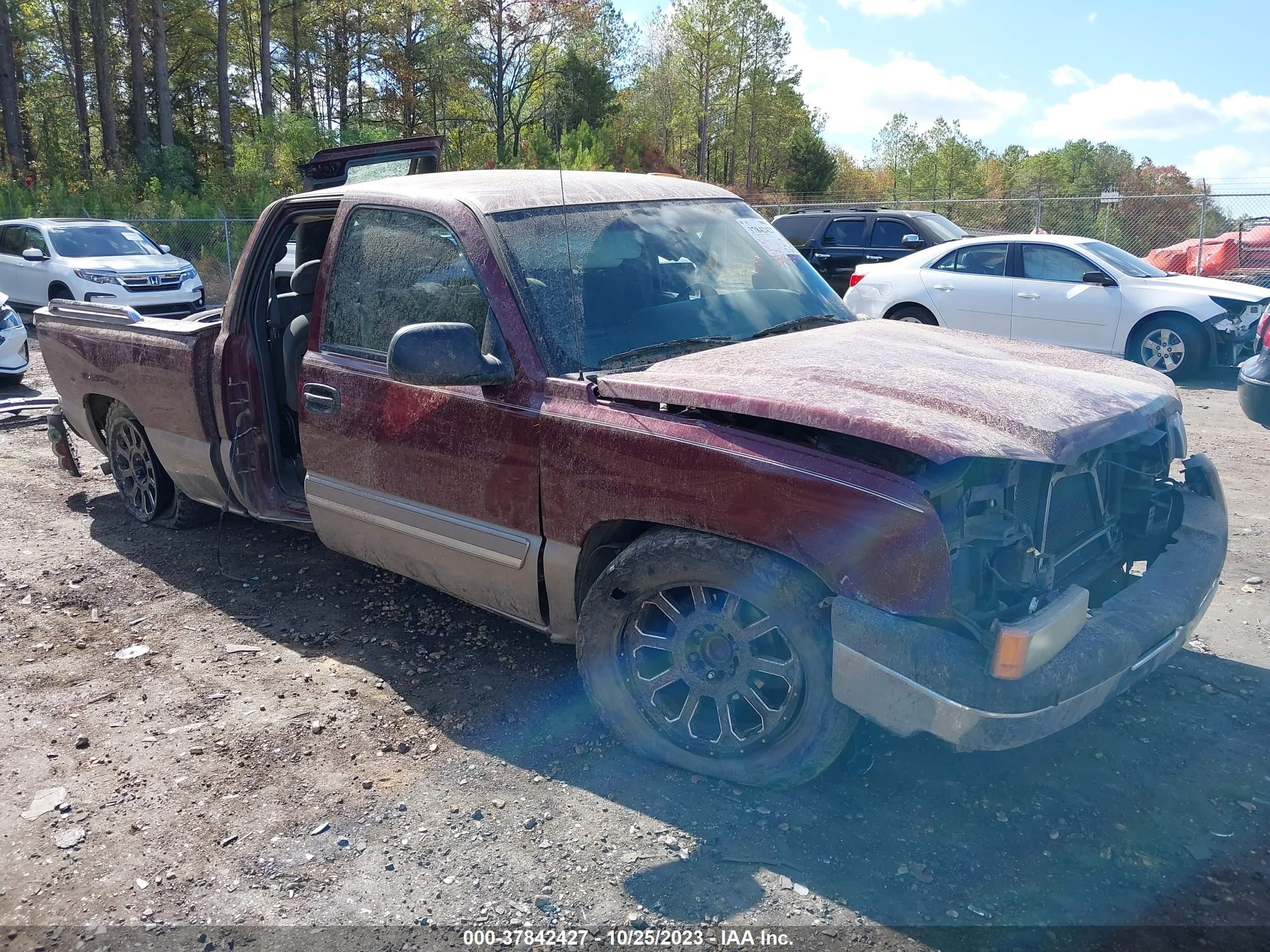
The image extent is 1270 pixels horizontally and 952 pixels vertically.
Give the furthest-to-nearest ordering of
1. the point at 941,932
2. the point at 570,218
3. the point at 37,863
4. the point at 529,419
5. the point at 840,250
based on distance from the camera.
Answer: the point at 840,250, the point at 570,218, the point at 529,419, the point at 37,863, the point at 941,932

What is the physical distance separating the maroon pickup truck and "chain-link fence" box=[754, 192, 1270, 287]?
10.6 m

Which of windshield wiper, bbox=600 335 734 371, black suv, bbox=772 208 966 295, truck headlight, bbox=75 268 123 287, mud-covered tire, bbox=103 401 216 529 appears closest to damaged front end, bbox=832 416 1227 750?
windshield wiper, bbox=600 335 734 371

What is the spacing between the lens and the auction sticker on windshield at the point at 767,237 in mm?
4305

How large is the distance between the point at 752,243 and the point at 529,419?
144cm

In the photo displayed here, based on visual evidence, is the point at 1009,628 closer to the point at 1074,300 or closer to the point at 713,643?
the point at 713,643

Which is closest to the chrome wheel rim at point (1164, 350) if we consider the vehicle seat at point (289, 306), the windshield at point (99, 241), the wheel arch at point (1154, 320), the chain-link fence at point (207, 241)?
the wheel arch at point (1154, 320)

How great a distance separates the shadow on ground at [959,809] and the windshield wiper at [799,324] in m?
1.51

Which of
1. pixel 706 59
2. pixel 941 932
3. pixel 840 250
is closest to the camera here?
pixel 941 932

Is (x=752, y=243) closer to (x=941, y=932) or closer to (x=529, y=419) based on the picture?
(x=529, y=419)

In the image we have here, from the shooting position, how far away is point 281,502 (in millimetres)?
4781

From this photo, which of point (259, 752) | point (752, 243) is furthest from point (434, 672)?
point (752, 243)

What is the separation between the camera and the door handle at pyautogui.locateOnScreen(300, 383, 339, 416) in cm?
408

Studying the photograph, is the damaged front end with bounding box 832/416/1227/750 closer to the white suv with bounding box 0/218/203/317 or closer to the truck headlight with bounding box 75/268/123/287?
the white suv with bounding box 0/218/203/317

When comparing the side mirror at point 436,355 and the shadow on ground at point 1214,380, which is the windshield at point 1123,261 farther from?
the side mirror at point 436,355
